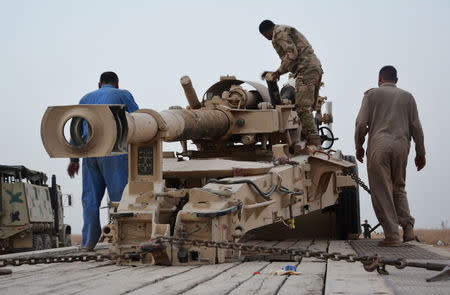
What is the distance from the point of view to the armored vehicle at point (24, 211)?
17781 millimetres

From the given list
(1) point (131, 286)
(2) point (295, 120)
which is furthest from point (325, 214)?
(1) point (131, 286)

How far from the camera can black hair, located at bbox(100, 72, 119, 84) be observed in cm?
858

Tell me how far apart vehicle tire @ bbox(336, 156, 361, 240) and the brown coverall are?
2.21 metres

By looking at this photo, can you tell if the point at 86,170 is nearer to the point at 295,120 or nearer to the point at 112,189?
the point at 112,189

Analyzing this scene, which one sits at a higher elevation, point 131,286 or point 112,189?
point 112,189

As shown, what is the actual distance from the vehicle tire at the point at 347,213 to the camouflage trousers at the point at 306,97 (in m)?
1.49

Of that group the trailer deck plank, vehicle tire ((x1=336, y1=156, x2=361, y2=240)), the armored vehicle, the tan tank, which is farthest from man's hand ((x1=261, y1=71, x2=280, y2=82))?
the armored vehicle

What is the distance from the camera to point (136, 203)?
258 inches

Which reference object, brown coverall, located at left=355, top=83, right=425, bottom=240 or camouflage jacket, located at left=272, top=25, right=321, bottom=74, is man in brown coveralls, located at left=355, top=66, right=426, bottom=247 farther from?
camouflage jacket, located at left=272, top=25, right=321, bottom=74

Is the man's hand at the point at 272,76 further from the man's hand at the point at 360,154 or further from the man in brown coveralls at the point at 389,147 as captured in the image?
the man's hand at the point at 360,154

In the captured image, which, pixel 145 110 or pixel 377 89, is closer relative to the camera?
pixel 145 110

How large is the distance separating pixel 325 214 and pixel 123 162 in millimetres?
4093

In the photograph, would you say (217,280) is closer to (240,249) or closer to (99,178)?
(240,249)

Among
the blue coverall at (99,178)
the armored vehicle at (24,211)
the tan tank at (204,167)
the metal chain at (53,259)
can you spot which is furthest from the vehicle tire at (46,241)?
the metal chain at (53,259)
